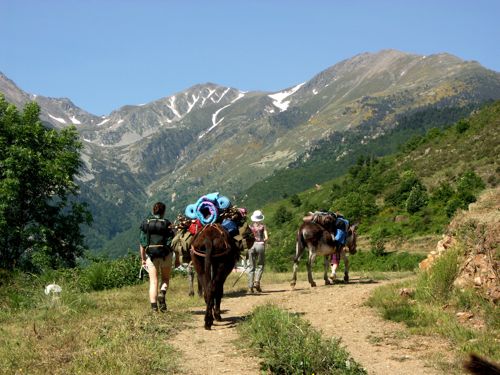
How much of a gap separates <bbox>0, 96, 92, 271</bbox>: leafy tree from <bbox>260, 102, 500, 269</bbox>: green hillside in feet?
69.8

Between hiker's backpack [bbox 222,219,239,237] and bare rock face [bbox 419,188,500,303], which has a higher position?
hiker's backpack [bbox 222,219,239,237]

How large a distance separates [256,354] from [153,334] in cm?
219

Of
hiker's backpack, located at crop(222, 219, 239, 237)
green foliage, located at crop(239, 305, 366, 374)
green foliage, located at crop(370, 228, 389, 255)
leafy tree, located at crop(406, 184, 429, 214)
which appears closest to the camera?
green foliage, located at crop(239, 305, 366, 374)

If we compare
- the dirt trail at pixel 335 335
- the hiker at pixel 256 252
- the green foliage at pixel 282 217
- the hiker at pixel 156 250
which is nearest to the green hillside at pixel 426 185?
the hiker at pixel 256 252

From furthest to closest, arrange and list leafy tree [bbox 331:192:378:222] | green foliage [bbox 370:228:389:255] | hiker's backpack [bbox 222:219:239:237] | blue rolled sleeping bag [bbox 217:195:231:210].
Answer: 1. leafy tree [bbox 331:192:378:222]
2. green foliage [bbox 370:228:389:255]
3. blue rolled sleeping bag [bbox 217:195:231:210]
4. hiker's backpack [bbox 222:219:239:237]

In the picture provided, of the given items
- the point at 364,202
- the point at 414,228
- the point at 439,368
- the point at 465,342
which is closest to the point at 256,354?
the point at 439,368

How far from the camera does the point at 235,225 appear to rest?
12.5 metres

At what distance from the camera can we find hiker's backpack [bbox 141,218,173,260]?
12.5 m

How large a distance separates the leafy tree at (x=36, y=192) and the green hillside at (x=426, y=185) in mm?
21283

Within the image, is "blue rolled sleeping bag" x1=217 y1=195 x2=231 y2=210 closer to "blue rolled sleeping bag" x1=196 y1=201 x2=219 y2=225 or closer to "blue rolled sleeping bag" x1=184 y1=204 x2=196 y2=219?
"blue rolled sleeping bag" x1=196 y1=201 x2=219 y2=225

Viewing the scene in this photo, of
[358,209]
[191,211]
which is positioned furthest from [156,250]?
[358,209]

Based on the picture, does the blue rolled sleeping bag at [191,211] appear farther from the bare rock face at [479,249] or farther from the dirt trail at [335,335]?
the bare rock face at [479,249]

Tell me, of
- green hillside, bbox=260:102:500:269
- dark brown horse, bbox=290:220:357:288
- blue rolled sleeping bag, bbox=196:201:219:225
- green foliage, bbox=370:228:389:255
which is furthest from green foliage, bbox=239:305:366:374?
green foliage, bbox=370:228:389:255

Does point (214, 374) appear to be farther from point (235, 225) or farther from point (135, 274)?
point (135, 274)
